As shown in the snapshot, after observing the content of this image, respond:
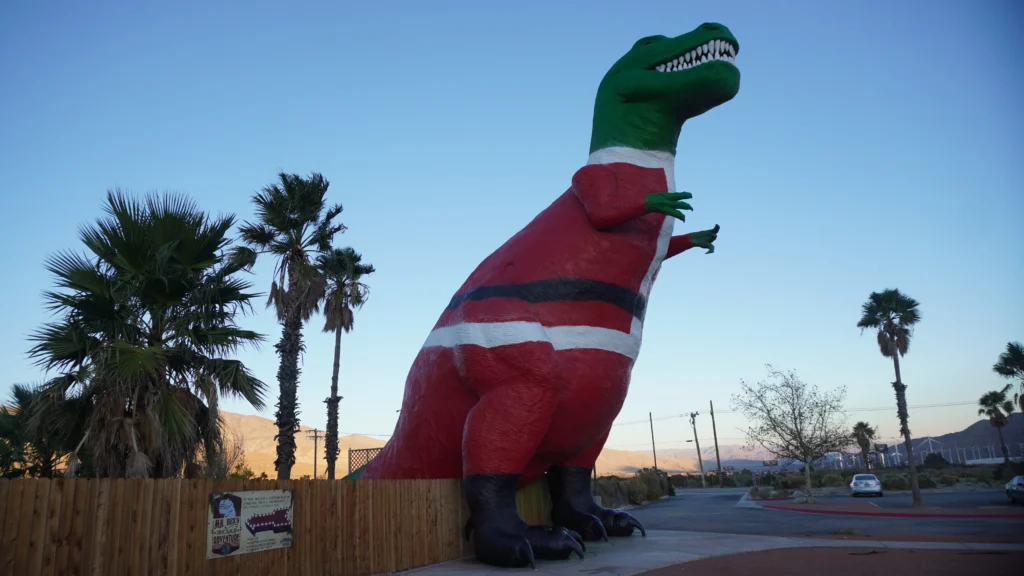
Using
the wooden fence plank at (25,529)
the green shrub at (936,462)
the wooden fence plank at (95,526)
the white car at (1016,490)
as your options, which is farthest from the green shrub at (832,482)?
the wooden fence plank at (25,529)

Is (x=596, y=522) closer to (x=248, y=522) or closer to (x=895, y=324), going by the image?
(x=248, y=522)

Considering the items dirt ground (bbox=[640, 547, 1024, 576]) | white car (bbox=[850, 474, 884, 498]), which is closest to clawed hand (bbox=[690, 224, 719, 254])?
dirt ground (bbox=[640, 547, 1024, 576])

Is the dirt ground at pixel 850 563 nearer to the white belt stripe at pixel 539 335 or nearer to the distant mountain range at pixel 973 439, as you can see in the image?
the white belt stripe at pixel 539 335

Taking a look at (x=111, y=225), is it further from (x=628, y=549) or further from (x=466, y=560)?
(x=628, y=549)

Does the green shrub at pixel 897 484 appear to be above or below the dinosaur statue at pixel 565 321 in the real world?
below

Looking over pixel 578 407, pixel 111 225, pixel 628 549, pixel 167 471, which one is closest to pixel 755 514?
pixel 628 549

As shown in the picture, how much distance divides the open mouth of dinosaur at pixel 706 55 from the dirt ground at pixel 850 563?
189 inches

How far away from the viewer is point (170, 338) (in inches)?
320

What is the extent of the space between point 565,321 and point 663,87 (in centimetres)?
264

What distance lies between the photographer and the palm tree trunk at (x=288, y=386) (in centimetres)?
1293

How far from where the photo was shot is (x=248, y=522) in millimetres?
4844

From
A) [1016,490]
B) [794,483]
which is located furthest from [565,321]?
[794,483]

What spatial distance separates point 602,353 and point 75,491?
14.3 feet

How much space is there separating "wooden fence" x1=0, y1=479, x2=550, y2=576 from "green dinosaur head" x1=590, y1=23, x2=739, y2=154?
4.24m
